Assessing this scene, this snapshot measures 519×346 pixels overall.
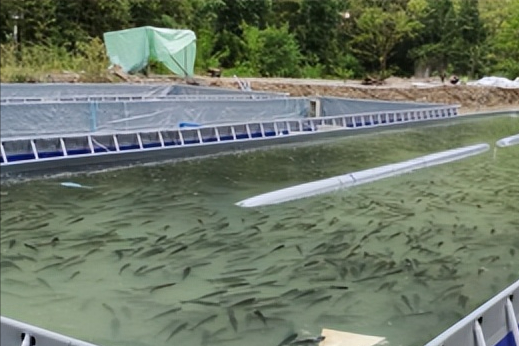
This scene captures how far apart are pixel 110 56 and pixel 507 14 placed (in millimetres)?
A: 1162

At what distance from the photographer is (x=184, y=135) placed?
11.8 feet

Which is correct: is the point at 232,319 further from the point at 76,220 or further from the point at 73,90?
the point at 73,90

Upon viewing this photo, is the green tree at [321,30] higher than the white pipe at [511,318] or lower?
higher

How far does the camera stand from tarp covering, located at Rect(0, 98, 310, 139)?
7.04ft

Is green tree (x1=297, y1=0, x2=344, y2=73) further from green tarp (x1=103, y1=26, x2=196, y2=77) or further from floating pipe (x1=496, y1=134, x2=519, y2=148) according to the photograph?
floating pipe (x1=496, y1=134, x2=519, y2=148)

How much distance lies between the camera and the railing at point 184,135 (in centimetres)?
233

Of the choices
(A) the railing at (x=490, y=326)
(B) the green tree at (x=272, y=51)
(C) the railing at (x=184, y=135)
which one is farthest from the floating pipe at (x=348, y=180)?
(A) the railing at (x=490, y=326)

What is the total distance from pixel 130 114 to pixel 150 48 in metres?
1.08

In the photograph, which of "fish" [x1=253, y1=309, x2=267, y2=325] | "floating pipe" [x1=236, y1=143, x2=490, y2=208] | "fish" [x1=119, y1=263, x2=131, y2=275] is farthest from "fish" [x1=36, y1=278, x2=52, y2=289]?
"floating pipe" [x1=236, y1=143, x2=490, y2=208]

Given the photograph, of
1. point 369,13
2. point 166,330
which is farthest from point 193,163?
point 166,330

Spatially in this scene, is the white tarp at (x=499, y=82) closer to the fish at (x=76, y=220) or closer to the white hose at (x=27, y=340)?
the white hose at (x=27, y=340)

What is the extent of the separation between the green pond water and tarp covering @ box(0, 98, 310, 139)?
25cm

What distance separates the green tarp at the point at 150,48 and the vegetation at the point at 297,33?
4cm

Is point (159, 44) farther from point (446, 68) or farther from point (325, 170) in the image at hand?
point (325, 170)
